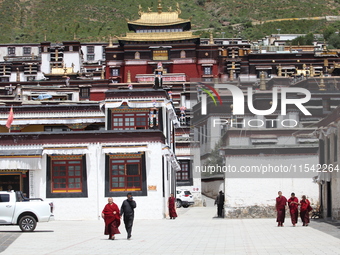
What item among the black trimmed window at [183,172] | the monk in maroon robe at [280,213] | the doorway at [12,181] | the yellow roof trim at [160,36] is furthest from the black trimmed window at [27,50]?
the monk in maroon robe at [280,213]

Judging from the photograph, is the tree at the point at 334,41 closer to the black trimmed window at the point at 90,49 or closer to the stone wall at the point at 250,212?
the black trimmed window at the point at 90,49

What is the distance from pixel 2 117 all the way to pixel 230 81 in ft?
120

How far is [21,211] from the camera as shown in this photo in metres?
26.2

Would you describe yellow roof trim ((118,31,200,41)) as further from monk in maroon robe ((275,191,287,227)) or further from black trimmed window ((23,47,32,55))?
monk in maroon robe ((275,191,287,227))

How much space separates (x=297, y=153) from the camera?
3647 centimetres

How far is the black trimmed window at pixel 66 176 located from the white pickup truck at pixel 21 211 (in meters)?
9.38

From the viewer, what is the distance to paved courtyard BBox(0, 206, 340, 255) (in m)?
19.9

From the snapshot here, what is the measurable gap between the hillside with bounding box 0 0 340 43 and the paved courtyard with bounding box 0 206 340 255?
337 ft

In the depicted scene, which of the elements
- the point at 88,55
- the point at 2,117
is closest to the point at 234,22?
the point at 88,55

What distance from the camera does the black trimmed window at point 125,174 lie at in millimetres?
36062

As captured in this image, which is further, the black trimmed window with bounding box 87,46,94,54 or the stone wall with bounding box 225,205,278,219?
the black trimmed window with bounding box 87,46,94,54

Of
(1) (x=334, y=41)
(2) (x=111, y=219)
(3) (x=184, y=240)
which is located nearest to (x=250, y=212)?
(3) (x=184, y=240)

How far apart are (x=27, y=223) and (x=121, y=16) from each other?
125700 millimetres

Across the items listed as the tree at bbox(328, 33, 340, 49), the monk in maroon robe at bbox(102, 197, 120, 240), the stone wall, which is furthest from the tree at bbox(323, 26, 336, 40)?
the monk in maroon robe at bbox(102, 197, 120, 240)
